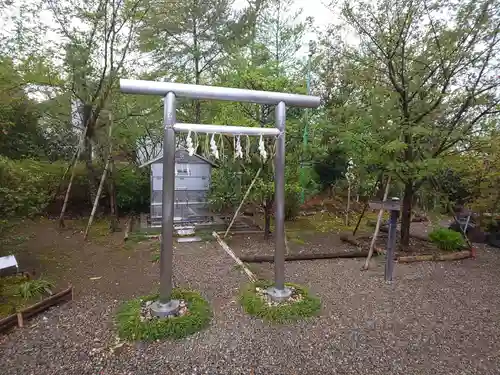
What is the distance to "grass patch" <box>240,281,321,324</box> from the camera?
3.12 meters

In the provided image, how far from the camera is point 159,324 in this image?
2.80m

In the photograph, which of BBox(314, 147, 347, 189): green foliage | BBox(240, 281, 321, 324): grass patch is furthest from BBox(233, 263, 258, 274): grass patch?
BBox(314, 147, 347, 189): green foliage

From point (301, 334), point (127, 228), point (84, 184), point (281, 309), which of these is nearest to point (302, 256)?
point (281, 309)

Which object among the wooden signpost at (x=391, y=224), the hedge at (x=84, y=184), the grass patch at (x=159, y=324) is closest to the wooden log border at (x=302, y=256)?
the wooden signpost at (x=391, y=224)

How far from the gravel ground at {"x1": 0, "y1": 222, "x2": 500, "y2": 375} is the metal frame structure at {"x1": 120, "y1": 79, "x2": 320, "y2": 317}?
0.54m

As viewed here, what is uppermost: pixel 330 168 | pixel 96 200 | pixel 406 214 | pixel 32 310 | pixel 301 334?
pixel 330 168

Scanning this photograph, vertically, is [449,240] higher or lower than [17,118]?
lower

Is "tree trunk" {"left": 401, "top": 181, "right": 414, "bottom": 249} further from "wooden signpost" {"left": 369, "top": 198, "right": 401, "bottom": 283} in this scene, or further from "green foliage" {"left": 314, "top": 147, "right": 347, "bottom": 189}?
"green foliage" {"left": 314, "top": 147, "right": 347, "bottom": 189}

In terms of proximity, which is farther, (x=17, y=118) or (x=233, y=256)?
(x=17, y=118)

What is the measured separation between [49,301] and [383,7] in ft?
21.2

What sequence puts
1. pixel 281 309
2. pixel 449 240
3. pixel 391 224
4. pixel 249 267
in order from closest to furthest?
pixel 281 309, pixel 391 224, pixel 249 267, pixel 449 240

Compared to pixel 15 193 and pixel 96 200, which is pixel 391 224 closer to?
pixel 15 193

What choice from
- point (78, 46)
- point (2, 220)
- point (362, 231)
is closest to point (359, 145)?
Answer: point (362, 231)

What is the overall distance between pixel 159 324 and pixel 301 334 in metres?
1.35
